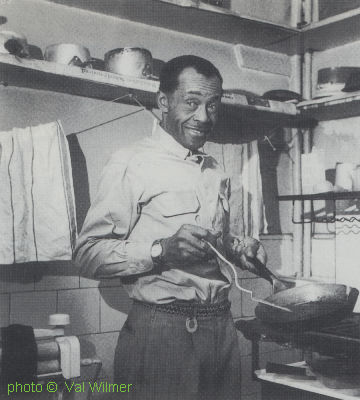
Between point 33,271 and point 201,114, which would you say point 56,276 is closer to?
point 33,271

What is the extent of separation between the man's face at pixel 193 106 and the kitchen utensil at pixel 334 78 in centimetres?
89

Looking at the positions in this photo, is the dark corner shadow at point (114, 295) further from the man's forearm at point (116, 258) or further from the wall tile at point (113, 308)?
the man's forearm at point (116, 258)

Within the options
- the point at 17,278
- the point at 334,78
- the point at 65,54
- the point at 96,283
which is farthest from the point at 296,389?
the point at 65,54

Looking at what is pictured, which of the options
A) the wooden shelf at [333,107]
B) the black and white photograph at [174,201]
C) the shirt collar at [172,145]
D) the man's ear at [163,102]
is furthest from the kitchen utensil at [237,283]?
the wooden shelf at [333,107]

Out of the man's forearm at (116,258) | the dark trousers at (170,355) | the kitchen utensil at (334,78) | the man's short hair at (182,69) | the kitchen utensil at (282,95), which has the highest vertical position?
the kitchen utensil at (334,78)

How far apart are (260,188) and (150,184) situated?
3.16 ft

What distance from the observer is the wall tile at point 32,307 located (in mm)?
1945

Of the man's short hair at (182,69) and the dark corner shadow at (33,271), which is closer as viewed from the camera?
the man's short hair at (182,69)

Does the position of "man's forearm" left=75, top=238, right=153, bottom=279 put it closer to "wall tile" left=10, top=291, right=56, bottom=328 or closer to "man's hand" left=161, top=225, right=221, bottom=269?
"man's hand" left=161, top=225, right=221, bottom=269

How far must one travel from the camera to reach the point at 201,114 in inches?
64.9

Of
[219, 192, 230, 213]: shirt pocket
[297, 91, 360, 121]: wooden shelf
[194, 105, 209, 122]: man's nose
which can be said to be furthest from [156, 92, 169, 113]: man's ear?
[297, 91, 360, 121]: wooden shelf

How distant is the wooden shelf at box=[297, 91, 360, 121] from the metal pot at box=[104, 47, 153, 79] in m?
0.82

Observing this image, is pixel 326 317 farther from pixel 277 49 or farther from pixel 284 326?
pixel 277 49

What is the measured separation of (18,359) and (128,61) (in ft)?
3.52
